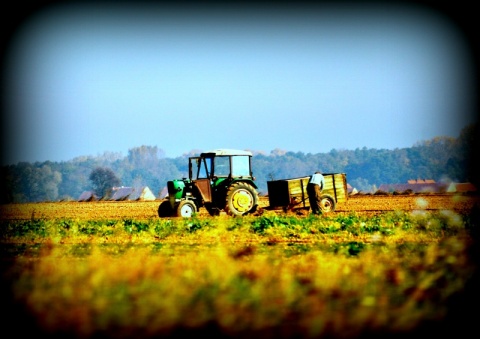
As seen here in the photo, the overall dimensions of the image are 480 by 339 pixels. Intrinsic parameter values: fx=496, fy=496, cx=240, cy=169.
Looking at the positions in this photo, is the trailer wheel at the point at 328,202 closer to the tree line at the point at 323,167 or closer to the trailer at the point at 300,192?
the trailer at the point at 300,192

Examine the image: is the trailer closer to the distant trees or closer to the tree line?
the tree line

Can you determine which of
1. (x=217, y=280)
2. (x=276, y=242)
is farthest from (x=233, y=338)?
(x=276, y=242)

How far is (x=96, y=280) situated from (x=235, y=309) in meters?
1.99

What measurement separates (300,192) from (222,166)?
345 cm

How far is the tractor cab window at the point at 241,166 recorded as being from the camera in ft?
61.1

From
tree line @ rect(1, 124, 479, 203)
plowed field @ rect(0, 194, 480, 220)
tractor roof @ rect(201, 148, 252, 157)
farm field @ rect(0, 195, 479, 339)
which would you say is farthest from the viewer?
tree line @ rect(1, 124, 479, 203)

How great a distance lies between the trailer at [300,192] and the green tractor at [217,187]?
1382mm

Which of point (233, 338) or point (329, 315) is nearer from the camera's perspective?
point (233, 338)

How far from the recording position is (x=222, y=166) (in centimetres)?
1858

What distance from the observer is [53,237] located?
1393 cm

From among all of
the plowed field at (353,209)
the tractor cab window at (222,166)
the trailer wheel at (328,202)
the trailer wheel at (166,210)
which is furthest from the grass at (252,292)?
the plowed field at (353,209)

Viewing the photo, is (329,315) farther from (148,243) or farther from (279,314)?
(148,243)

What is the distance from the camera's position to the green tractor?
18359 mm

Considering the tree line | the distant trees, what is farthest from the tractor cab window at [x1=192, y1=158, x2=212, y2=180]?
the distant trees
